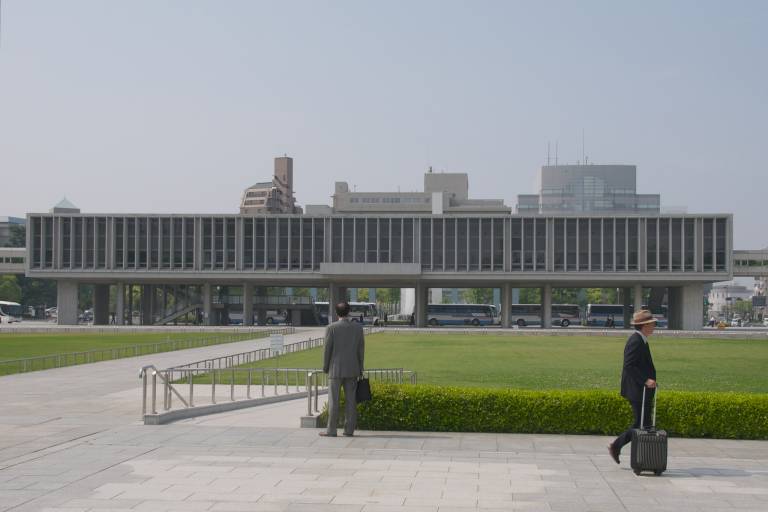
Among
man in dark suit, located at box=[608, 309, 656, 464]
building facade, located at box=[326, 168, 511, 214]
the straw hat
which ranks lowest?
man in dark suit, located at box=[608, 309, 656, 464]

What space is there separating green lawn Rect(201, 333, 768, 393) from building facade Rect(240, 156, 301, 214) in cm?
10383

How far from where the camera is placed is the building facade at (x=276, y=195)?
155m

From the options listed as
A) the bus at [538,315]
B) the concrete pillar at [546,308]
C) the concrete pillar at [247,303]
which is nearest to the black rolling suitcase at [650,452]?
the concrete pillar at [546,308]

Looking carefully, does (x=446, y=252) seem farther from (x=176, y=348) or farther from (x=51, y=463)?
(x=51, y=463)

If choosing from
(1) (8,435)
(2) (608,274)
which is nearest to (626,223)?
(2) (608,274)

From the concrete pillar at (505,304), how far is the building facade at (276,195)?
63.4 meters

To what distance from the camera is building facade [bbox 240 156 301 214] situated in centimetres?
15538

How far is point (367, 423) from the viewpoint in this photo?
1625 cm

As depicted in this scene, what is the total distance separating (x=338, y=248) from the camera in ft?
317

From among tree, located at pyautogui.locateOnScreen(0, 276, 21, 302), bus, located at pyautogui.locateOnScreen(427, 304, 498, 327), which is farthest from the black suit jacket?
tree, located at pyautogui.locateOnScreen(0, 276, 21, 302)

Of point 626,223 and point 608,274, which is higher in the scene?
point 626,223

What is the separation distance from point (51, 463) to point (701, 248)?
291 ft

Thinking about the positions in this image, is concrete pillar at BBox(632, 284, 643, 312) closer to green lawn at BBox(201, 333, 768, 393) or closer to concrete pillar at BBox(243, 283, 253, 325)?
green lawn at BBox(201, 333, 768, 393)

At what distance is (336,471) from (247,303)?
88.4m
